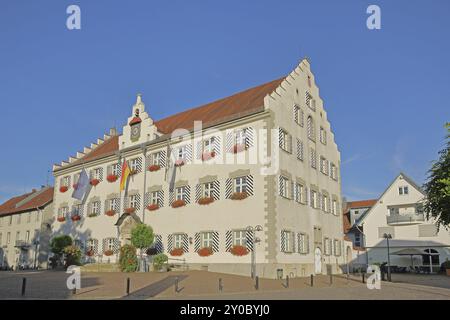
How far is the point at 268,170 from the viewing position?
29.3 meters

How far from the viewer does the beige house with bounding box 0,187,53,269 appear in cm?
5075

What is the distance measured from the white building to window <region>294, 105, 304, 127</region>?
66.2ft

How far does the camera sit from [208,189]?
32.4 meters

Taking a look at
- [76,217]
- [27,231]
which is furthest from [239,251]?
[27,231]

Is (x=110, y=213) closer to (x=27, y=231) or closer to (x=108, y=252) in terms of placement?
(x=108, y=252)

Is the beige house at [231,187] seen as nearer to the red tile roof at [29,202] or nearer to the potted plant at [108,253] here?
the potted plant at [108,253]

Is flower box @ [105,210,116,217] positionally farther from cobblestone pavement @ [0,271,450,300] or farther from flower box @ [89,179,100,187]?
cobblestone pavement @ [0,271,450,300]

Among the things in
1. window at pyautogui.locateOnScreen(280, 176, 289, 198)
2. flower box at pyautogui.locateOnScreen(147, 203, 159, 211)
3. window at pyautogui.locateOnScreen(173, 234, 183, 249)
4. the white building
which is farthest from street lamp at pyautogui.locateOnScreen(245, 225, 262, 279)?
the white building

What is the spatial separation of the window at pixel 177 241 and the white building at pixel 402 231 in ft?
85.4

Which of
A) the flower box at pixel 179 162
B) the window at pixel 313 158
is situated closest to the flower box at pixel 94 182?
the flower box at pixel 179 162

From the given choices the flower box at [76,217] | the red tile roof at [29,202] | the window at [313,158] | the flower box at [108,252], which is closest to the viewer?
the window at [313,158]

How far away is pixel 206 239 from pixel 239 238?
295 centimetres

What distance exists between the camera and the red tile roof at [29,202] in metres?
53.3
